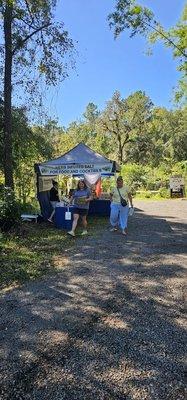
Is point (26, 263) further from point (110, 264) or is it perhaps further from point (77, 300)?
point (77, 300)

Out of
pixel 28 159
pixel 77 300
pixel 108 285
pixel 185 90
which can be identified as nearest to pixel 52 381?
pixel 77 300

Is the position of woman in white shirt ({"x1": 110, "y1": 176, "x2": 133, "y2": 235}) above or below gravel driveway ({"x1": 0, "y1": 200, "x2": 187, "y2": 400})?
above

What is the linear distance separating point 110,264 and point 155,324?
3239mm

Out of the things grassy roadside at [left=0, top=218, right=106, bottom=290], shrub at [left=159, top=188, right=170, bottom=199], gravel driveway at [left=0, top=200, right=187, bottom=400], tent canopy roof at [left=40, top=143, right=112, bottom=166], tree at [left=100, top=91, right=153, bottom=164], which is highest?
tree at [left=100, top=91, right=153, bottom=164]

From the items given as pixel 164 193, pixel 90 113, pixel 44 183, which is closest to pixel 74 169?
pixel 44 183

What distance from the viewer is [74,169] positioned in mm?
14312

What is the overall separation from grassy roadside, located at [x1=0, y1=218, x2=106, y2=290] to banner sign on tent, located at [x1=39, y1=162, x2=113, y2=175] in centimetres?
181

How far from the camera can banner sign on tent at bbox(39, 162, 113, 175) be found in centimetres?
1430

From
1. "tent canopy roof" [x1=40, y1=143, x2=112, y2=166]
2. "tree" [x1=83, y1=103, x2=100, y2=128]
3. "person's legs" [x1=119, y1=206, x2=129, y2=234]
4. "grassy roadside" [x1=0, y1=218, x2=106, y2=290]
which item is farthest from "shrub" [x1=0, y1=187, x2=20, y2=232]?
"tree" [x1=83, y1=103, x2=100, y2=128]

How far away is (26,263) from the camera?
8.87 m

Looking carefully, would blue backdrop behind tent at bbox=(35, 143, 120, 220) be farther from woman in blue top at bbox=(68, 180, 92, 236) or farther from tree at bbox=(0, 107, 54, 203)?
tree at bbox=(0, 107, 54, 203)

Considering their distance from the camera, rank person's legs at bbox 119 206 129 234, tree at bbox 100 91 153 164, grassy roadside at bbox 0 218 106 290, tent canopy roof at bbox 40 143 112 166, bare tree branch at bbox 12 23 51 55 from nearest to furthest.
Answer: grassy roadside at bbox 0 218 106 290, person's legs at bbox 119 206 129 234, tent canopy roof at bbox 40 143 112 166, bare tree branch at bbox 12 23 51 55, tree at bbox 100 91 153 164

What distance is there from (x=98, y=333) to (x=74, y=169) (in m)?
9.54

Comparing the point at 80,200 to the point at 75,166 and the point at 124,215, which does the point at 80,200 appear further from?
the point at 75,166
